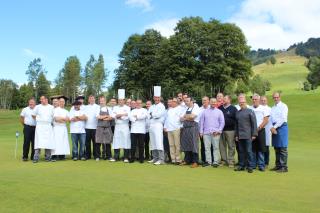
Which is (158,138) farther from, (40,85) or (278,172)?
(40,85)

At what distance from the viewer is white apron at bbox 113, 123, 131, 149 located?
13.2 metres

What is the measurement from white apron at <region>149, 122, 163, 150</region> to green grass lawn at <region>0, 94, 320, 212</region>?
2.52 feet

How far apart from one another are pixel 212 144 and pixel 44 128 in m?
5.39

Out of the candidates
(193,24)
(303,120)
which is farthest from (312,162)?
(193,24)

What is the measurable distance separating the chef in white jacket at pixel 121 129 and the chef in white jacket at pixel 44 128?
2.04m

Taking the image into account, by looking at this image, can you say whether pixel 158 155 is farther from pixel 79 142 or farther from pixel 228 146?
pixel 79 142

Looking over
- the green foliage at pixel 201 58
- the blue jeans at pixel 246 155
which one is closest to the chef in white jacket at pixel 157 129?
the blue jeans at pixel 246 155

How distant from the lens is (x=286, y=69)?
119m

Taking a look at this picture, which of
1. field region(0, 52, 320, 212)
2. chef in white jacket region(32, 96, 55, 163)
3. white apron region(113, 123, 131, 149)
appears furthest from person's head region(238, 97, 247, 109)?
chef in white jacket region(32, 96, 55, 163)

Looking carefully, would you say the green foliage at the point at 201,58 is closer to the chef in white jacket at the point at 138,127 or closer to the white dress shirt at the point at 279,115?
the chef in white jacket at the point at 138,127

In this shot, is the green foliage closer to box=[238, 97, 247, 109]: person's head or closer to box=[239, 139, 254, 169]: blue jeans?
box=[238, 97, 247, 109]: person's head

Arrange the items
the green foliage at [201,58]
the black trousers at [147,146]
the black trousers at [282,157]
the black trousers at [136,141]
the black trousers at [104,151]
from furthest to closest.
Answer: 1. the green foliage at [201,58]
2. the black trousers at [147,146]
3. the black trousers at [104,151]
4. the black trousers at [136,141]
5. the black trousers at [282,157]

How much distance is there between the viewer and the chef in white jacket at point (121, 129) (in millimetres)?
13195

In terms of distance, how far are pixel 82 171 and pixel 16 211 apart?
409cm
